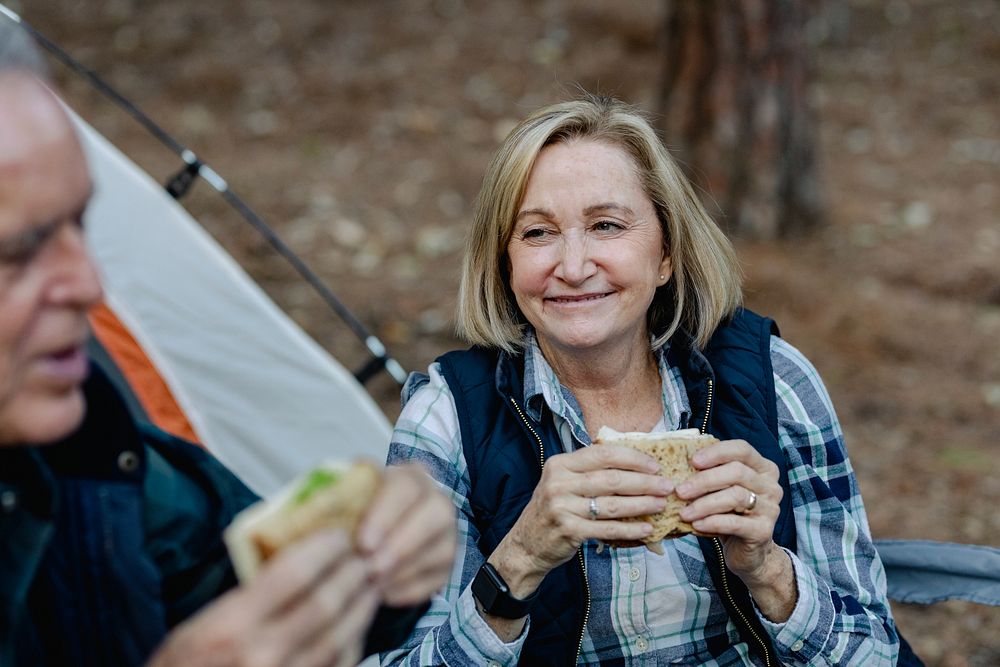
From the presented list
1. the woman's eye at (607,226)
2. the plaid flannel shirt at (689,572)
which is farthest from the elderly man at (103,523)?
the woman's eye at (607,226)

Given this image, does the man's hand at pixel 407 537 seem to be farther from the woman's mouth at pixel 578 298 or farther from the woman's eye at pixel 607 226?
the woman's eye at pixel 607 226

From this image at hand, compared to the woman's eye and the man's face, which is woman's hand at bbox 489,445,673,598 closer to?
the woman's eye

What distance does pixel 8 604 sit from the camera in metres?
1.18

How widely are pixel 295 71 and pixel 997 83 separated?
486cm

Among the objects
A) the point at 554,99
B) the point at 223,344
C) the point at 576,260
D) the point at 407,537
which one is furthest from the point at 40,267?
the point at 554,99

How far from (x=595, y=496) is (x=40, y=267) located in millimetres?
910

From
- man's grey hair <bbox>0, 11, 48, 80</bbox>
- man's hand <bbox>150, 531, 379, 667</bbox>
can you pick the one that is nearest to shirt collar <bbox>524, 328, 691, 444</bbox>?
man's hand <bbox>150, 531, 379, 667</bbox>

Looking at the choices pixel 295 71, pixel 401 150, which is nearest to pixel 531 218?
pixel 401 150

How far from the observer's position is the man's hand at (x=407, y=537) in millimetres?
1108

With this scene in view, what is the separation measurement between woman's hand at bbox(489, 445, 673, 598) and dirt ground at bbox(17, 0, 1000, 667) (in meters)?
1.33

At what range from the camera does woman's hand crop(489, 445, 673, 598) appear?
1628mm

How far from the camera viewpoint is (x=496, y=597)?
1734 mm

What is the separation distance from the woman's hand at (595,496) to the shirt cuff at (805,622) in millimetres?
357

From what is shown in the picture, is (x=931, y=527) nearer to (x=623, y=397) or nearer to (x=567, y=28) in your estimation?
(x=623, y=397)
